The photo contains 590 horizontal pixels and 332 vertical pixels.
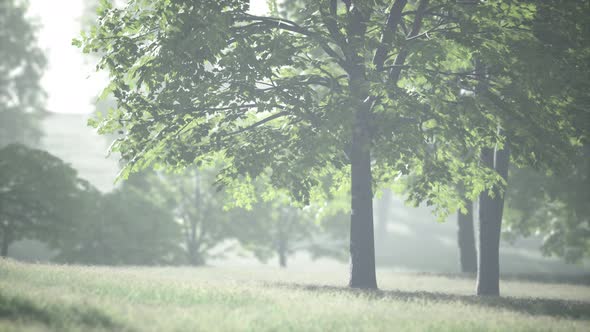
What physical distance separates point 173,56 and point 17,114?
33.8 meters

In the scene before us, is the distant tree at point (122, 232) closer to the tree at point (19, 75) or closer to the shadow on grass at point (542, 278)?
the shadow on grass at point (542, 278)

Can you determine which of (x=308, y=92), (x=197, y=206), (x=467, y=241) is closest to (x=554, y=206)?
(x=467, y=241)

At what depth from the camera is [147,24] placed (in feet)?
41.4

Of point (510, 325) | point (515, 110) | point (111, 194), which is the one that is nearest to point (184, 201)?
point (111, 194)

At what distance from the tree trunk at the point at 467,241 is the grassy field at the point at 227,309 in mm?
10940

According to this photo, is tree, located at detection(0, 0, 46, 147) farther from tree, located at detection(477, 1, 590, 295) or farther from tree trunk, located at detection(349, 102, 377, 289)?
tree, located at detection(477, 1, 590, 295)

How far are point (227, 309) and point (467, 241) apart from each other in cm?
1738

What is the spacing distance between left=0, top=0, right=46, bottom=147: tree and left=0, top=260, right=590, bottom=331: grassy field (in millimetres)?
31577

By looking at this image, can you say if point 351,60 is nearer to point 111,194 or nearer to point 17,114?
point 111,194

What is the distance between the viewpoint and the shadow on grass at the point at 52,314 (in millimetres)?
7641

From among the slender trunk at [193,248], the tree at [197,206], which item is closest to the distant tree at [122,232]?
the tree at [197,206]

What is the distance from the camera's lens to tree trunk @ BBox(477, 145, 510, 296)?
15164 millimetres

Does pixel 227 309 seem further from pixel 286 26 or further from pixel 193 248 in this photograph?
pixel 193 248

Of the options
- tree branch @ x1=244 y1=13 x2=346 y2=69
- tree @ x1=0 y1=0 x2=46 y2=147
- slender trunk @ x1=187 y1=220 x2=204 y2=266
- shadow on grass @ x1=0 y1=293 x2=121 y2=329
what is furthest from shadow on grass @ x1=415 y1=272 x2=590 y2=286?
tree @ x1=0 y1=0 x2=46 y2=147
